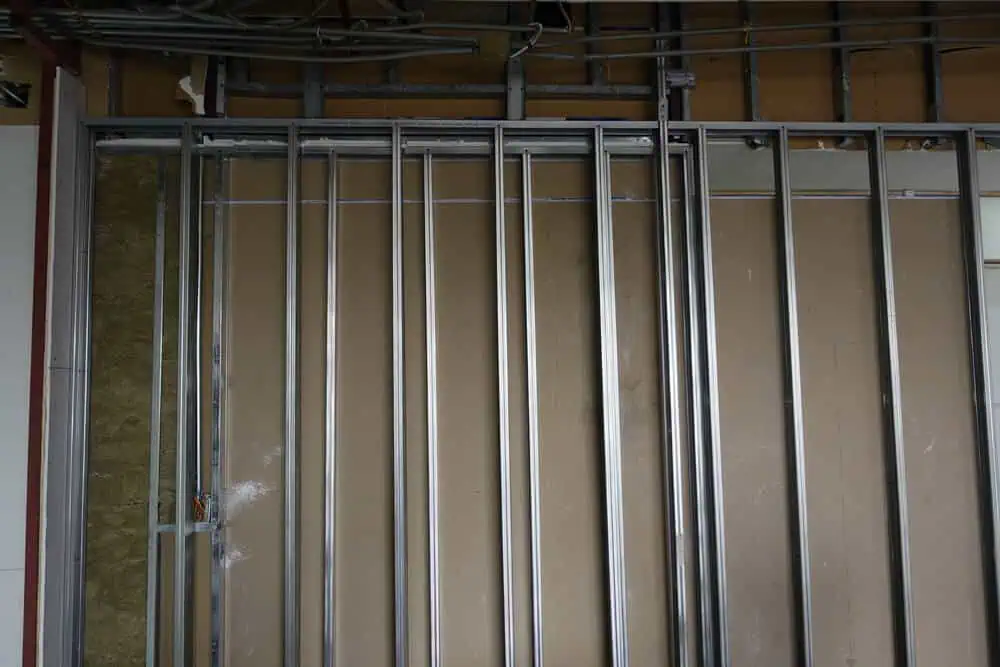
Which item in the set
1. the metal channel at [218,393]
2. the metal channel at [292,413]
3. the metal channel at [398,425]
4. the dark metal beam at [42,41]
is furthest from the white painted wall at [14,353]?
the metal channel at [398,425]

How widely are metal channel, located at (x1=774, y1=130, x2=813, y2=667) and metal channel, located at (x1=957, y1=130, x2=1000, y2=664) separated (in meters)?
0.72

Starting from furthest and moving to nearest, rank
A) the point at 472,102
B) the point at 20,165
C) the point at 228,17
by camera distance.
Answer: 1. the point at 472,102
2. the point at 20,165
3. the point at 228,17

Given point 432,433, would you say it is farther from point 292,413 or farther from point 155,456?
point 155,456

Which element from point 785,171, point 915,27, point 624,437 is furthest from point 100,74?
point 915,27

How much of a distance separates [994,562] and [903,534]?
40 centimetres

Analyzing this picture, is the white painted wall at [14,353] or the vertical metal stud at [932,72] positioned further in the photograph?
the vertical metal stud at [932,72]

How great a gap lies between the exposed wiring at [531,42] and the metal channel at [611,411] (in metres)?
0.42

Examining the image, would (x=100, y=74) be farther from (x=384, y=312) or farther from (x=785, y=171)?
(x=785, y=171)

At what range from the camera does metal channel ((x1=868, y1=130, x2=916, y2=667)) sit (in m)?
2.71

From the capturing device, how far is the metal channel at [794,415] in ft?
8.87

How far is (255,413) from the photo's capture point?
9.00ft

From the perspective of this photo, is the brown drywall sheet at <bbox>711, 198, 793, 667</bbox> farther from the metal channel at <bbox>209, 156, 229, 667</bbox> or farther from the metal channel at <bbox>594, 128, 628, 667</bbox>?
the metal channel at <bbox>209, 156, 229, 667</bbox>

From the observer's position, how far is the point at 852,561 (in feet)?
9.12

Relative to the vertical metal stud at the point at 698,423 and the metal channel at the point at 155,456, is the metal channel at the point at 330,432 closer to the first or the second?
the metal channel at the point at 155,456
